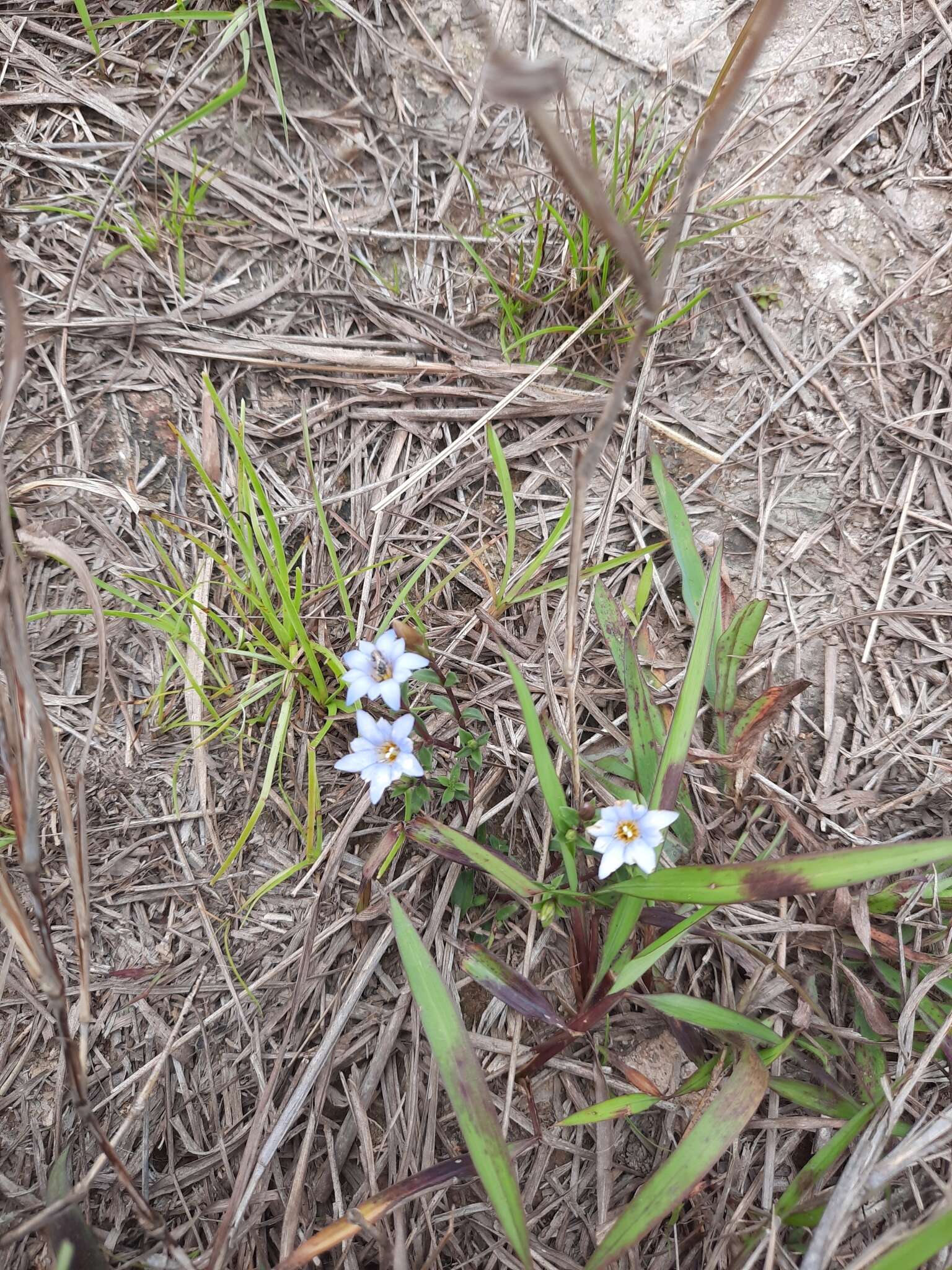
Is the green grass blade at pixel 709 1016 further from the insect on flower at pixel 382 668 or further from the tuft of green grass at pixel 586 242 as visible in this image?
the tuft of green grass at pixel 586 242

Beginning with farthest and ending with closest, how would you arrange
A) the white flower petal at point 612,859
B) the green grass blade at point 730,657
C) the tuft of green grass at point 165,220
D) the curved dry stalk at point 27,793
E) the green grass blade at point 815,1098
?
1. the tuft of green grass at point 165,220
2. the green grass blade at point 730,657
3. the green grass blade at point 815,1098
4. the white flower petal at point 612,859
5. the curved dry stalk at point 27,793

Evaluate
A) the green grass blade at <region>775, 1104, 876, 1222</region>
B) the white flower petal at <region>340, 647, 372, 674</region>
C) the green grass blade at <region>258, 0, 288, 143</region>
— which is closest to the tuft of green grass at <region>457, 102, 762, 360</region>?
the green grass blade at <region>258, 0, 288, 143</region>

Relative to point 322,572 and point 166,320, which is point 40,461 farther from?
point 322,572

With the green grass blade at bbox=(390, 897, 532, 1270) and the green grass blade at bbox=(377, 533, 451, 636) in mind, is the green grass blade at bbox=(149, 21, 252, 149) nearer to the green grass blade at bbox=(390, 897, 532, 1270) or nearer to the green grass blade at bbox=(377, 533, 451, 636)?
the green grass blade at bbox=(377, 533, 451, 636)

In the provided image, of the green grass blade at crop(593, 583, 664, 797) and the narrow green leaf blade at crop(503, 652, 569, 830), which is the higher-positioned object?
the narrow green leaf blade at crop(503, 652, 569, 830)

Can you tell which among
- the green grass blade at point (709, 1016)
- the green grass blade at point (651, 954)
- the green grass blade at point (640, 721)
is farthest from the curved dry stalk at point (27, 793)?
the green grass blade at point (640, 721)

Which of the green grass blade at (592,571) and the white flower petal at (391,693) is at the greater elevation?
the white flower petal at (391,693)

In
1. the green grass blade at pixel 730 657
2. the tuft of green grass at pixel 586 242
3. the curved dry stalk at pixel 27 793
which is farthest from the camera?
the tuft of green grass at pixel 586 242
